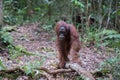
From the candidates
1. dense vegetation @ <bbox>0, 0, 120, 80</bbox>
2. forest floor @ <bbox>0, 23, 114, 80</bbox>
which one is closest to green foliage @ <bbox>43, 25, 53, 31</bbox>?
dense vegetation @ <bbox>0, 0, 120, 80</bbox>

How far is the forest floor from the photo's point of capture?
6496 millimetres

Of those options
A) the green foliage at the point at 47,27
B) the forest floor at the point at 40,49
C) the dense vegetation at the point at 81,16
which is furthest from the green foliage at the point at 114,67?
the green foliage at the point at 47,27

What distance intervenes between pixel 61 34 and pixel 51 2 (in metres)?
5.89

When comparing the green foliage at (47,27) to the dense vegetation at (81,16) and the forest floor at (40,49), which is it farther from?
the forest floor at (40,49)

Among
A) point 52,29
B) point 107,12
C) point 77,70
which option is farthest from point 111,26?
point 77,70

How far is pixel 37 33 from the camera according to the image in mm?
10398

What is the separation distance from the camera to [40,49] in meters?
8.25

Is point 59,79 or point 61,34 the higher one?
point 61,34

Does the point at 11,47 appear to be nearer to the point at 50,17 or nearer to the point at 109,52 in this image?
the point at 109,52

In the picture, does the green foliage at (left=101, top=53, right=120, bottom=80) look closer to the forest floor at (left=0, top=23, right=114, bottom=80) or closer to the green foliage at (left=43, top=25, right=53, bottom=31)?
the forest floor at (left=0, top=23, right=114, bottom=80)

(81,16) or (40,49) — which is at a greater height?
(81,16)

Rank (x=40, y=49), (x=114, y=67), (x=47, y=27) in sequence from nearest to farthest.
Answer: (x=114, y=67)
(x=40, y=49)
(x=47, y=27)

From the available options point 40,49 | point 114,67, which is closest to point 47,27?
point 40,49

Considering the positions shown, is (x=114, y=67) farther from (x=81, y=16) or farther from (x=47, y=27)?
(x=47, y=27)
